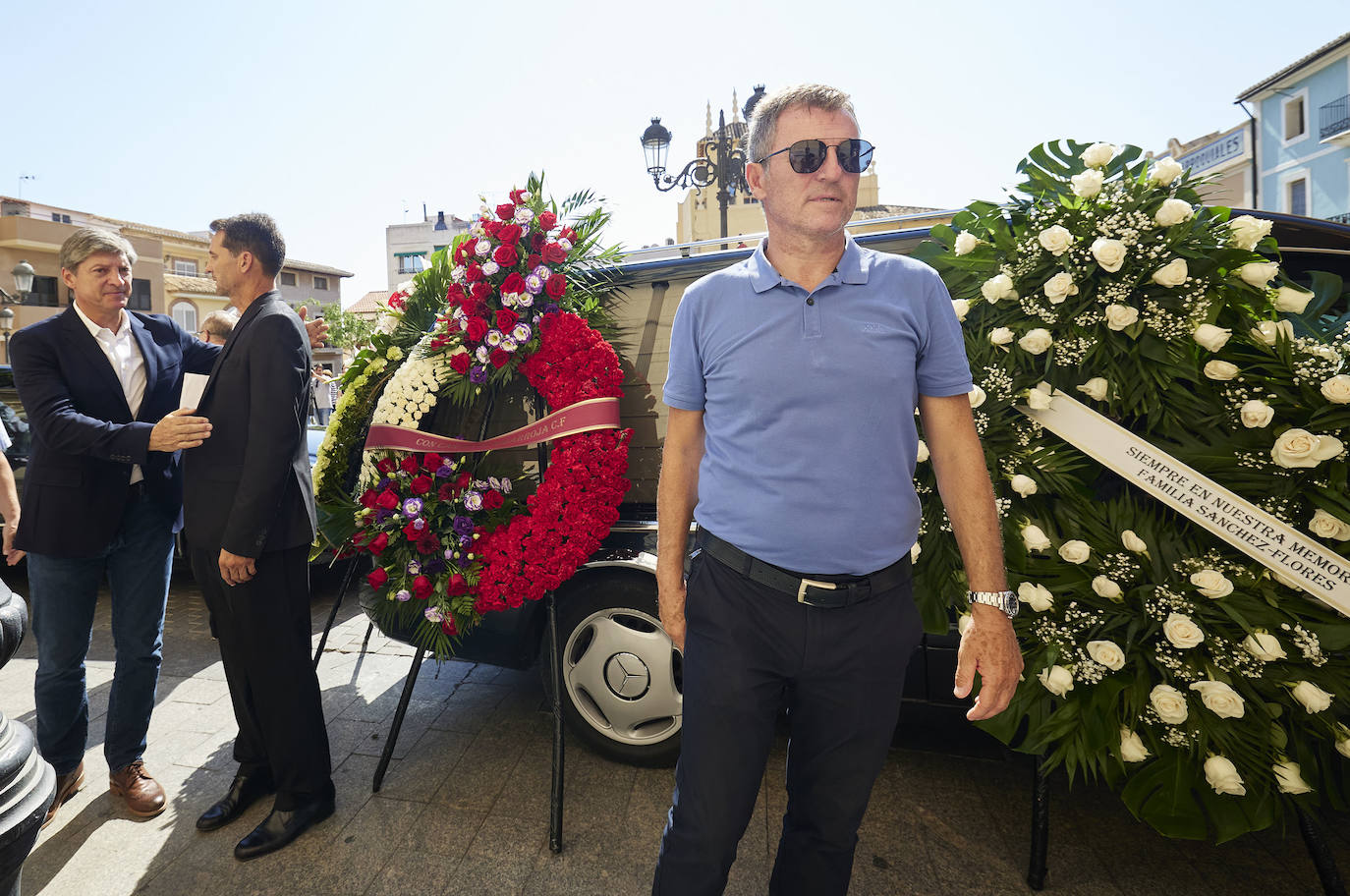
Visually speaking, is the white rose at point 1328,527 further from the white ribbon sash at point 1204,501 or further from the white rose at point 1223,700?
the white rose at point 1223,700

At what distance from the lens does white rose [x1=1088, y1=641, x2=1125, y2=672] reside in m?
2.05

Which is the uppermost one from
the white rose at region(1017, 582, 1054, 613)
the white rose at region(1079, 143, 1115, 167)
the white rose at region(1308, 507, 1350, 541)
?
the white rose at region(1079, 143, 1115, 167)

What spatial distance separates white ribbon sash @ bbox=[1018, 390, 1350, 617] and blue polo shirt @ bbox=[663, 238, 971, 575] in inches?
29.4

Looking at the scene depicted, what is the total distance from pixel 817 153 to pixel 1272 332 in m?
1.42

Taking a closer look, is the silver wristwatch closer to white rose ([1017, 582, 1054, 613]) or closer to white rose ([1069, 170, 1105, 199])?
white rose ([1017, 582, 1054, 613])

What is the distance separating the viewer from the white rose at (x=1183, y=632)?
1962 mm

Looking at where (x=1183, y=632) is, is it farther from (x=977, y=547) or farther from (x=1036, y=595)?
(x=977, y=547)

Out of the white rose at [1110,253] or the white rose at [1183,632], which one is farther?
the white rose at [1110,253]

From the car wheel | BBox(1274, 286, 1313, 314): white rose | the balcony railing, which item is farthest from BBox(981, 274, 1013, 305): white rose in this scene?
the balcony railing

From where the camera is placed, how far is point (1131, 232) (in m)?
2.13

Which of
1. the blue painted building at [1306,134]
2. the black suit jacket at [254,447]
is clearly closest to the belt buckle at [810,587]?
the black suit jacket at [254,447]

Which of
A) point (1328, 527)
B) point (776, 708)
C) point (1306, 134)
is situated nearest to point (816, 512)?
point (776, 708)

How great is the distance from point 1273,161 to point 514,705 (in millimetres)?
34719

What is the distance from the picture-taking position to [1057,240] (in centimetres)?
219
